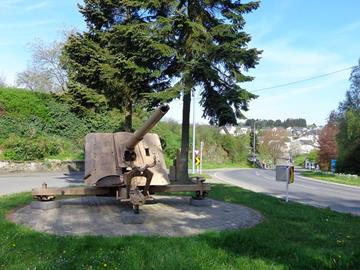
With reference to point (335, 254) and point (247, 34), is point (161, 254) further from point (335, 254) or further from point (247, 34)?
point (247, 34)

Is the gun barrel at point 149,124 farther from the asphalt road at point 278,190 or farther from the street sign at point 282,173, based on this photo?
the asphalt road at point 278,190

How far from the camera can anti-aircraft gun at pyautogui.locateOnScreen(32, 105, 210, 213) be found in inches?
380

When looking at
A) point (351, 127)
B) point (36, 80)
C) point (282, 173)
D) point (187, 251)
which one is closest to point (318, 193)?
point (282, 173)

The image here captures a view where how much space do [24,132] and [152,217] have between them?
22.9 meters

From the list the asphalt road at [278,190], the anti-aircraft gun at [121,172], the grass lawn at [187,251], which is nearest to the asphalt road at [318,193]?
the asphalt road at [278,190]

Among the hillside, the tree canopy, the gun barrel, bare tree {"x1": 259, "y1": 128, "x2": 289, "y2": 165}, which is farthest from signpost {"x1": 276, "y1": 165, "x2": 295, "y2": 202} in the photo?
bare tree {"x1": 259, "y1": 128, "x2": 289, "y2": 165}

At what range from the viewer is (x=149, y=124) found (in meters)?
9.07

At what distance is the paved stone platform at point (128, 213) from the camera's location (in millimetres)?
7910

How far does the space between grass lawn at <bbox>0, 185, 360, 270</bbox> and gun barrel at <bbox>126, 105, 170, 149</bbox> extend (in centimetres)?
243

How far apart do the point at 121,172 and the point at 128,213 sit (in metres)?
1.52

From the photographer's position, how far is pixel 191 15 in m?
16.3

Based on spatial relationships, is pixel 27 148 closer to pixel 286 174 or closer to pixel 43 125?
pixel 43 125

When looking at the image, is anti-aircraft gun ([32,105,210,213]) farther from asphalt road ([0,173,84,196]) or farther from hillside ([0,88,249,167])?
hillside ([0,88,249,167])

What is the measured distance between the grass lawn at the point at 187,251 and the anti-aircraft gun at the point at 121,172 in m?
2.26
